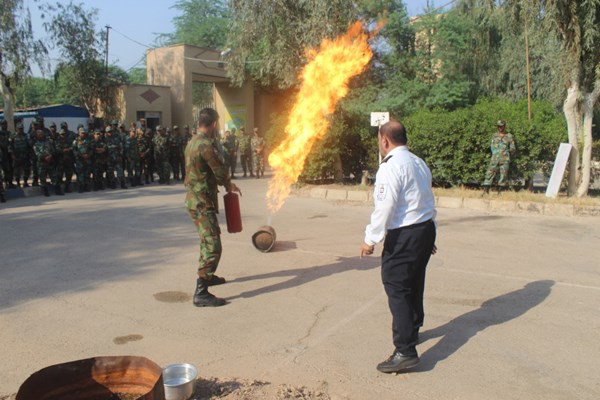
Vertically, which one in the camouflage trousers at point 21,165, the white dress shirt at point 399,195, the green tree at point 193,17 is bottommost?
the white dress shirt at point 399,195

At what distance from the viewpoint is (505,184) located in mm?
12461

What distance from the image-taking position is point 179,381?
3.50m

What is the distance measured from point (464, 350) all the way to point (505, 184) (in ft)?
30.2

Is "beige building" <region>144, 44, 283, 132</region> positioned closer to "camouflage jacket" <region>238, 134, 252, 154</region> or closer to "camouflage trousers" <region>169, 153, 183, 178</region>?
"camouflage jacket" <region>238, 134, 252, 154</region>

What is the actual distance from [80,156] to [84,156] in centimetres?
11

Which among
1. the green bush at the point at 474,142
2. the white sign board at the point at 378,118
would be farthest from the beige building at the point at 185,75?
the green bush at the point at 474,142

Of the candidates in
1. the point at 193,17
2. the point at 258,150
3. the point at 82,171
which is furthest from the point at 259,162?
the point at 193,17

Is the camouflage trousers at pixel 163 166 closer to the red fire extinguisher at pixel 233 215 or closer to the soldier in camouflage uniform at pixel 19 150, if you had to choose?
the soldier in camouflage uniform at pixel 19 150

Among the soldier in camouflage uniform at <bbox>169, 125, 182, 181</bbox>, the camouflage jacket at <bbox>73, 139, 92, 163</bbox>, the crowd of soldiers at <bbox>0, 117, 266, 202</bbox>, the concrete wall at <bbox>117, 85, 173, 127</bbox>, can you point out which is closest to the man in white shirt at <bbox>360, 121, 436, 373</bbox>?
the crowd of soldiers at <bbox>0, 117, 266, 202</bbox>

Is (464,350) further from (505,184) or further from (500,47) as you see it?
(500,47)

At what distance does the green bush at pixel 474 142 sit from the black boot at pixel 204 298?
9.11 meters

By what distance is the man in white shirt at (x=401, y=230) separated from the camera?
3781 millimetres

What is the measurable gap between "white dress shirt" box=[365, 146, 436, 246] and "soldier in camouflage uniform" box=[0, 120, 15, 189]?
13104 millimetres

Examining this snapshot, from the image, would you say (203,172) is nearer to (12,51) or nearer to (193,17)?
(12,51)
